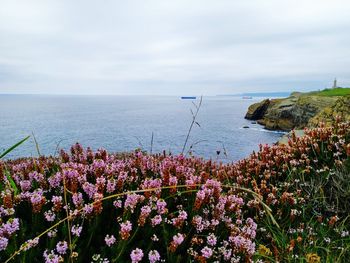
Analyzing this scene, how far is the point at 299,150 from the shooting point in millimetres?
6539

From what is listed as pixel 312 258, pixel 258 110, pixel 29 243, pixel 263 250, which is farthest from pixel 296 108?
pixel 29 243

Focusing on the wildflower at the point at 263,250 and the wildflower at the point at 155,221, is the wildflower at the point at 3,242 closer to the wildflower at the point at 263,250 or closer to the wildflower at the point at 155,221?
the wildflower at the point at 155,221

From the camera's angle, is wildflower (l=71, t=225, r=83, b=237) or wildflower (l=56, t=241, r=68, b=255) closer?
wildflower (l=56, t=241, r=68, b=255)

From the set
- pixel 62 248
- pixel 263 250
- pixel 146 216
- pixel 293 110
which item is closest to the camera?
pixel 62 248

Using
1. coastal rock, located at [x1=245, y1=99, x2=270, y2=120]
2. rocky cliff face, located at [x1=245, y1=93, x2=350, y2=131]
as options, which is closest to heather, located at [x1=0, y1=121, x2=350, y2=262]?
rocky cliff face, located at [x1=245, y1=93, x2=350, y2=131]

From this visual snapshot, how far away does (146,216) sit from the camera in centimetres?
273

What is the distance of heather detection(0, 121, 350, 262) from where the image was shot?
2.49 m

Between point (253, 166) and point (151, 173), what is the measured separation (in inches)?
110

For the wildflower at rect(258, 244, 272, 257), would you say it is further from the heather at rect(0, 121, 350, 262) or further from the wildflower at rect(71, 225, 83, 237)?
the wildflower at rect(71, 225, 83, 237)

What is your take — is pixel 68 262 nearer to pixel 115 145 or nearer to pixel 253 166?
pixel 253 166

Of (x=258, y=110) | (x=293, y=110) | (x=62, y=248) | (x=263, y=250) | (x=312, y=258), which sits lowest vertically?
(x=258, y=110)

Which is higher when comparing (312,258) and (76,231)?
(76,231)

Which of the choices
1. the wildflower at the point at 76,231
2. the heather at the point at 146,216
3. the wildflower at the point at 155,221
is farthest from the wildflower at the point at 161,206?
the wildflower at the point at 76,231

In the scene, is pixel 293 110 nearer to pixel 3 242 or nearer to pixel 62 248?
pixel 62 248
